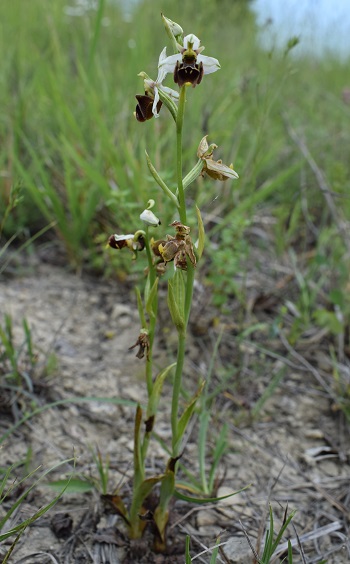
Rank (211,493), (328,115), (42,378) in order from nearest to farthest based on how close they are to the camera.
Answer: (211,493)
(42,378)
(328,115)

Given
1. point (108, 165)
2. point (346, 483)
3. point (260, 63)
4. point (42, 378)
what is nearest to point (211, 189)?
point (108, 165)

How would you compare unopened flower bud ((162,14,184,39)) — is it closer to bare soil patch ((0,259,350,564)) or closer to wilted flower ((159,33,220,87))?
wilted flower ((159,33,220,87))

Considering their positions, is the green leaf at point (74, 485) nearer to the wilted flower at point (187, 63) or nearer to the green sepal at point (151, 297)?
the green sepal at point (151, 297)

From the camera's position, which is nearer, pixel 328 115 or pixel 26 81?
pixel 26 81

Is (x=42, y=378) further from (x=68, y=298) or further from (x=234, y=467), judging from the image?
(x=234, y=467)

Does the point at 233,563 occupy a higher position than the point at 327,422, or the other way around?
the point at 327,422

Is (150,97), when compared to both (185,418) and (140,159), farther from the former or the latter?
(140,159)

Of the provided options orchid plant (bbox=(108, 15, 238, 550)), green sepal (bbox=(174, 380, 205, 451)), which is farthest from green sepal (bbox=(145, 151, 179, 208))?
green sepal (bbox=(174, 380, 205, 451))
